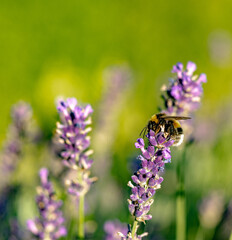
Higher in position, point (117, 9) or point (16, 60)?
point (117, 9)

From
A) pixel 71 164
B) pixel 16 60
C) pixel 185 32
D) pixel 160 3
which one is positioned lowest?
pixel 71 164

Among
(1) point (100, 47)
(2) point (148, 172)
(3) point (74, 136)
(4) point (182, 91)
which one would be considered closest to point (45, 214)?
(3) point (74, 136)

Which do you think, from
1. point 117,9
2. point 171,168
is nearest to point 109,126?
point 171,168

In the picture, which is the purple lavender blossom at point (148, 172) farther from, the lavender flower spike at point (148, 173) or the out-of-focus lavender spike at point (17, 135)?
the out-of-focus lavender spike at point (17, 135)

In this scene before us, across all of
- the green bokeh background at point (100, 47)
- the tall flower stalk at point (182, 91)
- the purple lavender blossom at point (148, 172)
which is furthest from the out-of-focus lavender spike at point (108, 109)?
the green bokeh background at point (100, 47)

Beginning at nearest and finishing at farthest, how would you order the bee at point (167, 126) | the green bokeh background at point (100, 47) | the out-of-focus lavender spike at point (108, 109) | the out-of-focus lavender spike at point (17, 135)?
the bee at point (167, 126) < the out-of-focus lavender spike at point (17, 135) < the out-of-focus lavender spike at point (108, 109) < the green bokeh background at point (100, 47)

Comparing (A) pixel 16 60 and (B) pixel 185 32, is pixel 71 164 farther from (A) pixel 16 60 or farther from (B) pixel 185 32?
(B) pixel 185 32
